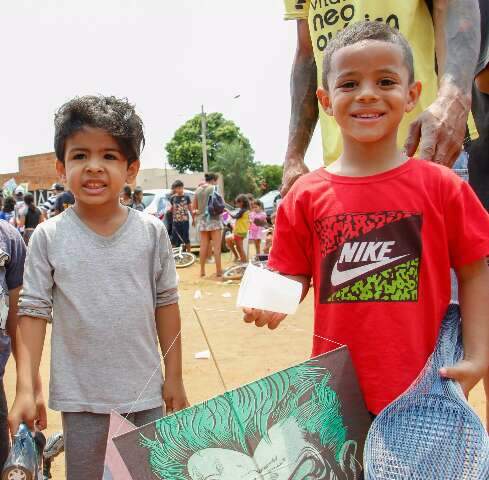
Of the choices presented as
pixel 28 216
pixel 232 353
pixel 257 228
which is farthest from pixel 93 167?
pixel 257 228

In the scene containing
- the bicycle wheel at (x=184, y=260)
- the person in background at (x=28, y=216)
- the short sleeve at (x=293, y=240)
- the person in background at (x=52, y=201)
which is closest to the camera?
the short sleeve at (x=293, y=240)

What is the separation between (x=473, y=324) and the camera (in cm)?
136

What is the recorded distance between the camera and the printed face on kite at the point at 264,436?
1.21m

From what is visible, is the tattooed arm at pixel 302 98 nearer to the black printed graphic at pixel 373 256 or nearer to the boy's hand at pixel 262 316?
the black printed graphic at pixel 373 256

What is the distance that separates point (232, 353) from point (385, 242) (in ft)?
12.4

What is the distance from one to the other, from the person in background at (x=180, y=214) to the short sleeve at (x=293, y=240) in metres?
10.6

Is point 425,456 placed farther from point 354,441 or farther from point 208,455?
point 208,455

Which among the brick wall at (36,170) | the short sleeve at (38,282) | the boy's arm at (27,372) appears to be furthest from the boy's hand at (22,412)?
the brick wall at (36,170)

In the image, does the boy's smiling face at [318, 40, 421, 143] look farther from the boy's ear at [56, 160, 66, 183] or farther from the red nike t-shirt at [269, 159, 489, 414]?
the boy's ear at [56, 160, 66, 183]

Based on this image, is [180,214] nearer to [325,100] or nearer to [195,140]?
[325,100]

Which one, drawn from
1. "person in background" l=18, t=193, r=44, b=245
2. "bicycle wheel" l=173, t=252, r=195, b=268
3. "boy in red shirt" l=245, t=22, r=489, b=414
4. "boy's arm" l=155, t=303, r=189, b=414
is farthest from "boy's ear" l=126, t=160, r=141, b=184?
"bicycle wheel" l=173, t=252, r=195, b=268

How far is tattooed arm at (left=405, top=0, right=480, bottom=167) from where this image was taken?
156cm

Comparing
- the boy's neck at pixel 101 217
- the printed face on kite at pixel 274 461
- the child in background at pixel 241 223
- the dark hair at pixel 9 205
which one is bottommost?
the child in background at pixel 241 223

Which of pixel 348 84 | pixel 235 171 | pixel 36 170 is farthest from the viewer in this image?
pixel 235 171
